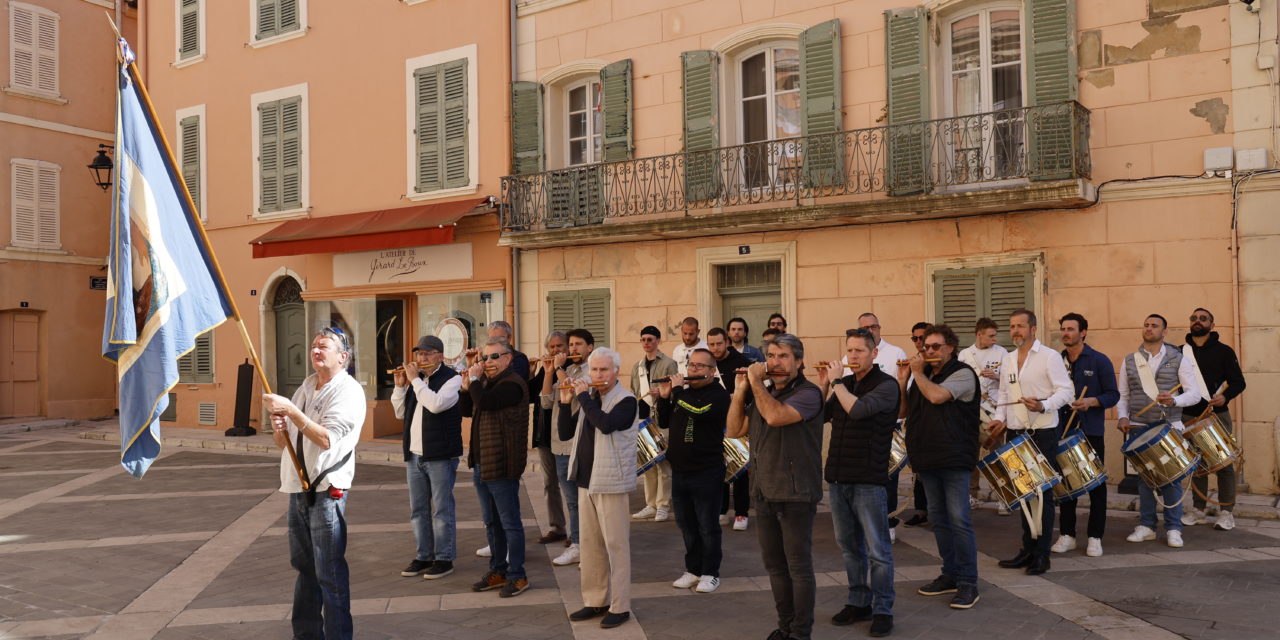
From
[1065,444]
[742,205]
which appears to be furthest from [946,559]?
[742,205]

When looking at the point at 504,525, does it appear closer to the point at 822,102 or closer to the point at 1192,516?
the point at 1192,516

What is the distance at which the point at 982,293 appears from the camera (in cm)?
1181

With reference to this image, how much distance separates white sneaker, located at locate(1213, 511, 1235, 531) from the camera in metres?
8.73

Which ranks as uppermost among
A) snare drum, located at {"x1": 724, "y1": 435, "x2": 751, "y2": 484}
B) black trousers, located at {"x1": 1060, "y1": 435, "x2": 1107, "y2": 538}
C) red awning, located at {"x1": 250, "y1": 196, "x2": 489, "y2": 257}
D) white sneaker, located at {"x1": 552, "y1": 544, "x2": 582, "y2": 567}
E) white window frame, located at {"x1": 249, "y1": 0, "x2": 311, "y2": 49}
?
white window frame, located at {"x1": 249, "y1": 0, "x2": 311, "y2": 49}

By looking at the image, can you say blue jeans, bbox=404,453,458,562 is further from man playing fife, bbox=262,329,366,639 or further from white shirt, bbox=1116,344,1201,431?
white shirt, bbox=1116,344,1201,431

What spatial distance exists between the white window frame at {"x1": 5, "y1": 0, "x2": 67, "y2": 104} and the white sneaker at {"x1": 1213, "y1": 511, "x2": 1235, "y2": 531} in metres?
24.0

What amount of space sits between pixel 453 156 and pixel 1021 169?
893 cm

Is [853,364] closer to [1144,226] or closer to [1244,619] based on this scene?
[1244,619]

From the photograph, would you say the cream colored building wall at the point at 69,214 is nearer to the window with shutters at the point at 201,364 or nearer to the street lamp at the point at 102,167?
the street lamp at the point at 102,167

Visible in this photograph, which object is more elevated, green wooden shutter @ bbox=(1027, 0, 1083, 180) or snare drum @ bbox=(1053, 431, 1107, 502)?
green wooden shutter @ bbox=(1027, 0, 1083, 180)

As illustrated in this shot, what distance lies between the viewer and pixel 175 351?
5297mm

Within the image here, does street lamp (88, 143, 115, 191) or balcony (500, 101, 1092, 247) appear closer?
balcony (500, 101, 1092, 247)

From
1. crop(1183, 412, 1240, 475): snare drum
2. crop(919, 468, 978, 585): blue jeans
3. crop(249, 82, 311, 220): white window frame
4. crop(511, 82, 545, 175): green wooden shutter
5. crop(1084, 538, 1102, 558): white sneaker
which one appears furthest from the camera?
crop(249, 82, 311, 220): white window frame

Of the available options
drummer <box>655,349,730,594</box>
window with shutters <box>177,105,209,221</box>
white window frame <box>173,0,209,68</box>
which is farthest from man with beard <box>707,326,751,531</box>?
white window frame <box>173,0,209,68</box>
